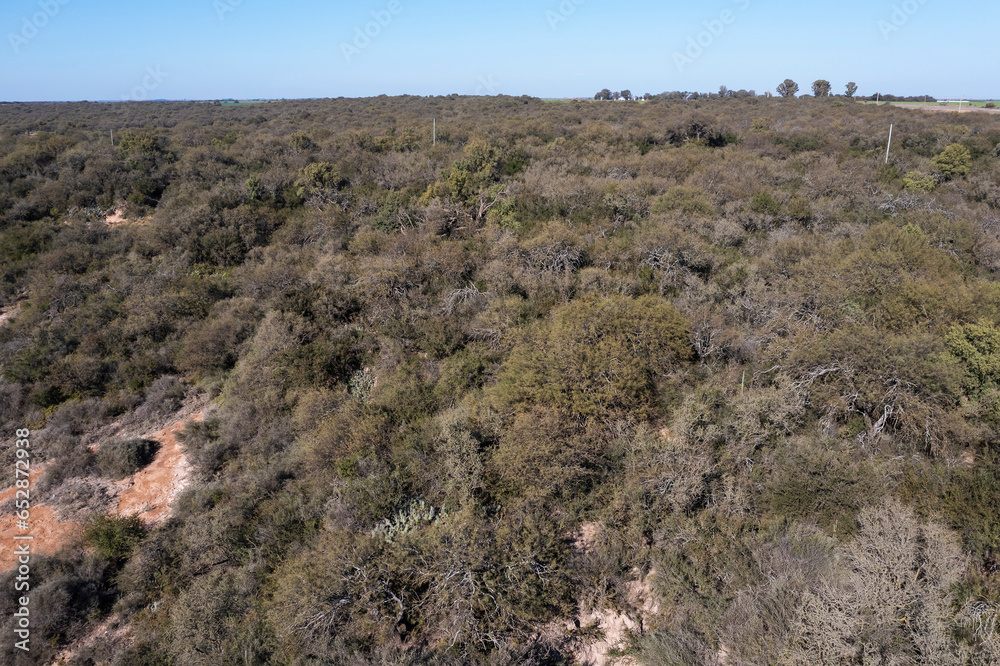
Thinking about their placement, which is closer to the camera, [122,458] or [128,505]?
[128,505]

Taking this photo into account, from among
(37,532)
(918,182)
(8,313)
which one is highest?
(918,182)

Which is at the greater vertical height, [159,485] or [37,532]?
[159,485]

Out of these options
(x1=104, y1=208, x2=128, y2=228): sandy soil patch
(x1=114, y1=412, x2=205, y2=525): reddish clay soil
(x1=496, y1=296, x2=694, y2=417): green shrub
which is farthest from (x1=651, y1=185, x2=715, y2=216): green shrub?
(x1=104, y1=208, x2=128, y2=228): sandy soil patch

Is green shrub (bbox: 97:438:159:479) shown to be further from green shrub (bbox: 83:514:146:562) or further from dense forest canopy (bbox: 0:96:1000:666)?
green shrub (bbox: 83:514:146:562)

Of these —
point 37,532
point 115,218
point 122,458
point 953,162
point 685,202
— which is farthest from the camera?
point 115,218

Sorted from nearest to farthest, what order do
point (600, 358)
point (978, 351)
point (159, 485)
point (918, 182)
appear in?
point (978, 351)
point (600, 358)
point (159, 485)
point (918, 182)

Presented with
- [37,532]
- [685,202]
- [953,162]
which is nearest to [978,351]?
[685,202]

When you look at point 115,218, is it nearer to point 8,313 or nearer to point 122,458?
point 8,313
